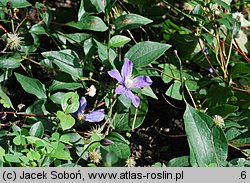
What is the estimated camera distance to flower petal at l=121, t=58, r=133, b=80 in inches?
60.9

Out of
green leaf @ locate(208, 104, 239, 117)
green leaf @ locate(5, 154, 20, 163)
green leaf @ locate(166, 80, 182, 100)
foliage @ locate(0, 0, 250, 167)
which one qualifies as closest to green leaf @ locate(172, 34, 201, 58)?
foliage @ locate(0, 0, 250, 167)

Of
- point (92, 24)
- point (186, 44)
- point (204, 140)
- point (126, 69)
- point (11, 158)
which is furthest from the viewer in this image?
point (186, 44)

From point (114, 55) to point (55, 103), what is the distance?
0.21 meters

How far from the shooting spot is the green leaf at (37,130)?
1.45m

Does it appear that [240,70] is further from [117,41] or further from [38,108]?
[38,108]

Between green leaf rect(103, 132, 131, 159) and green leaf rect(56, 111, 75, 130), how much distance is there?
131 millimetres

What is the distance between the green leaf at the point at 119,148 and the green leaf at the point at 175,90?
25 cm

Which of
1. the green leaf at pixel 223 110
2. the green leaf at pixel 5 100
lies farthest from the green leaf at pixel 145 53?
the green leaf at pixel 5 100

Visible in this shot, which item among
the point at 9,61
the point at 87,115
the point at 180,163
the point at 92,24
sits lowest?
the point at 180,163

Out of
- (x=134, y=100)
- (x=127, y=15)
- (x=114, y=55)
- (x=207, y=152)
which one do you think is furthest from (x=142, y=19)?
(x=207, y=152)

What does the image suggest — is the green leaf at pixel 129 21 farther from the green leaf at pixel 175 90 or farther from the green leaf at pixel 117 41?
the green leaf at pixel 175 90

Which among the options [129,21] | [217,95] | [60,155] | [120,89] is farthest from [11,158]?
[217,95]

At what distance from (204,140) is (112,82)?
0.34 meters

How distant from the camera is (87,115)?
5.09ft
